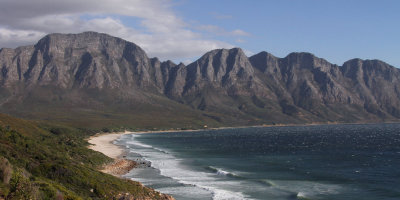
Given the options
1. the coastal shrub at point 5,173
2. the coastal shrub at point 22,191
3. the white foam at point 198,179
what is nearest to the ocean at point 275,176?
the white foam at point 198,179

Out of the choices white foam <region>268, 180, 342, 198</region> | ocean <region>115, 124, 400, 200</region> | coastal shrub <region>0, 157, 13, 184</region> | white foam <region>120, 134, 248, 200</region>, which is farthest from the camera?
white foam <region>268, 180, 342, 198</region>

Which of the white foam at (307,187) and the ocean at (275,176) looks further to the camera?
the white foam at (307,187)

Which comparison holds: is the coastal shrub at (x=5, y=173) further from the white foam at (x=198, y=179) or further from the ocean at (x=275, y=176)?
the white foam at (x=198, y=179)

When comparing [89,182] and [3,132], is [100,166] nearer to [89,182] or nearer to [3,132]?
[3,132]

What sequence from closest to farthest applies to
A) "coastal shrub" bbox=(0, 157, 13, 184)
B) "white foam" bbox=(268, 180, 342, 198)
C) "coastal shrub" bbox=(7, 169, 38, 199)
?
"coastal shrub" bbox=(7, 169, 38, 199) < "coastal shrub" bbox=(0, 157, 13, 184) < "white foam" bbox=(268, 180, 342, 198)

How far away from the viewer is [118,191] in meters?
52.8

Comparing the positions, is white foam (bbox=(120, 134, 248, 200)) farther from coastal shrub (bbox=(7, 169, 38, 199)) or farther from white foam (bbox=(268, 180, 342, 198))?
coastal shrub (bbox=(7, 169, 38, 199))

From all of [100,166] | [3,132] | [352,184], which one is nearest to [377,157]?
[352,184]

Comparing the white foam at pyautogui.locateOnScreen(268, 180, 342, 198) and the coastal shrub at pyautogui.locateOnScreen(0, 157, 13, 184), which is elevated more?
the coastal shrub at pyautogui.locateOnScreen(0, 157, 13, 184)

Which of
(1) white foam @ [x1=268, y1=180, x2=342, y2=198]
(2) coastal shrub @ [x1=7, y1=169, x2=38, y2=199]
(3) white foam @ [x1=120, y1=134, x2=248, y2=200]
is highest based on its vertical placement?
(2) coastal shrub @ [x1=7, y1=169, x2=38, y2=199]

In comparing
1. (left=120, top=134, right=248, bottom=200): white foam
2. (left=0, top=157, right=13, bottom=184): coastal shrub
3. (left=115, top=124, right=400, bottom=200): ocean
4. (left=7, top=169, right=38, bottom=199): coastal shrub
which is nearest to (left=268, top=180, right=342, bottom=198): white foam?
(left=115, top=124, right=400, bottom=200): ocean

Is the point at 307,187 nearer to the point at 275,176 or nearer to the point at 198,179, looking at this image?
the point at 275,176

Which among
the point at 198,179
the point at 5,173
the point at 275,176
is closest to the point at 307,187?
the point at 275,176

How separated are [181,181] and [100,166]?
2561 centimetres
